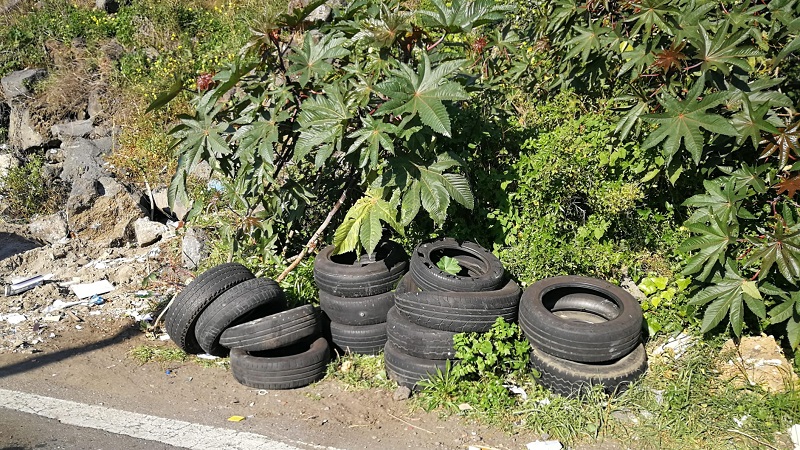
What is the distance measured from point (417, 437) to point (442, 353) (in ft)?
2.24

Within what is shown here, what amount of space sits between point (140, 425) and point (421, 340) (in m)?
2.03

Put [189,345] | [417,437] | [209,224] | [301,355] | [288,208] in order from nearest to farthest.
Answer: [417,437] < [301,355] < [189,345] < [288,208] < [209,224]

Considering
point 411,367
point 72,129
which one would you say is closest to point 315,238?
point 411,367

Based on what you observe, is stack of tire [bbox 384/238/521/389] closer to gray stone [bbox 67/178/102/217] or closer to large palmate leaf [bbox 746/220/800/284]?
large palmate leaf [bbox 746/220/800/284]

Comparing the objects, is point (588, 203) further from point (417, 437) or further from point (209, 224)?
point (209, 224)

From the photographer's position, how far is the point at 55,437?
462cm

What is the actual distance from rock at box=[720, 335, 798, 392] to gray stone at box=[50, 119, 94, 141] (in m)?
9.88

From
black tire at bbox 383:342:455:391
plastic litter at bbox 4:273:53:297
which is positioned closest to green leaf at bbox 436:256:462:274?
black tire at bbox 383:342:455:391

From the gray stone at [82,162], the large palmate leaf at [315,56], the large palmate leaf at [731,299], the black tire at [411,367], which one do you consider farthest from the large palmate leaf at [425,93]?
the gray stone at [82,162]

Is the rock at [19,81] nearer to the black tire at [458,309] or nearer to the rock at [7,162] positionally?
the rock at [7,162]

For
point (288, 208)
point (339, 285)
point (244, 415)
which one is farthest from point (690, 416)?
point (288, 208)

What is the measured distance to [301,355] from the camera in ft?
17.3

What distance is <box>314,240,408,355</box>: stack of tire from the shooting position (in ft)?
17.9

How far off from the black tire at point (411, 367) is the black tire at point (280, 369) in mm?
578
